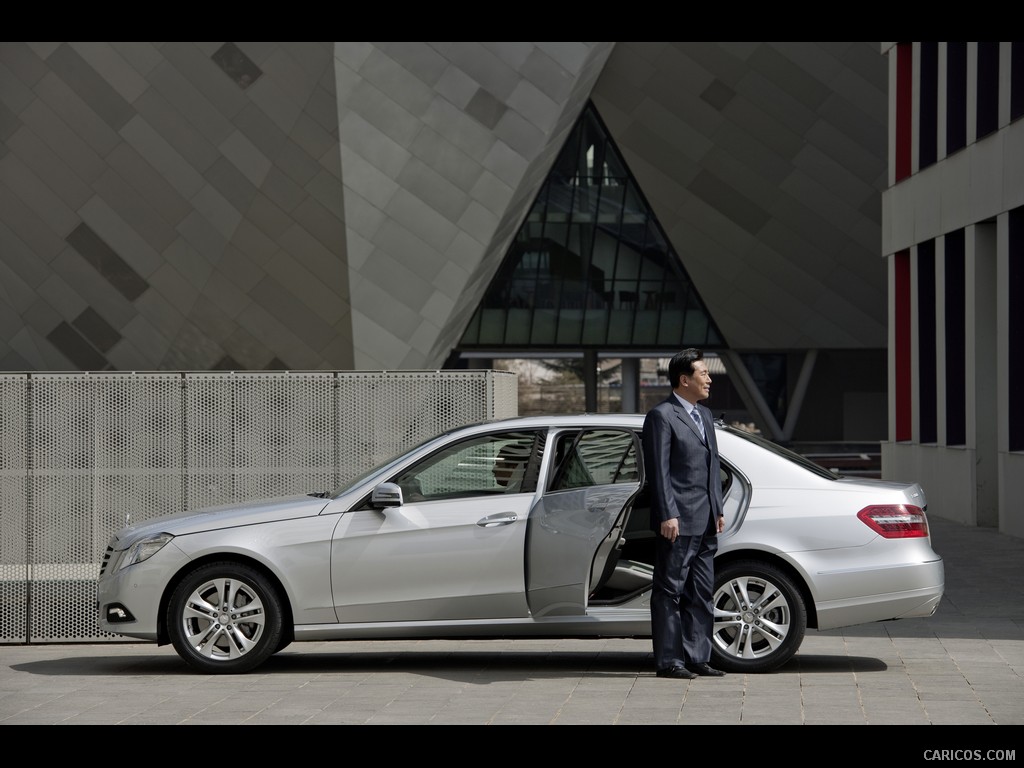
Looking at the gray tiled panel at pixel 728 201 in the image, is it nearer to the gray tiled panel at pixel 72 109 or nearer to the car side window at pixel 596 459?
the gray tiled panel at pixel 72 109

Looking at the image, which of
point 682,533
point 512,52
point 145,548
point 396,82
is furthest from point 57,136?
point 682,533

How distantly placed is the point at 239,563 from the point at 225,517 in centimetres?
33

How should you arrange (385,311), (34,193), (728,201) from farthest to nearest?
1. (728,201)
2. (385,311)
3. (34,193)

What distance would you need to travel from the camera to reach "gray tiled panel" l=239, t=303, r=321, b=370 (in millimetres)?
30688

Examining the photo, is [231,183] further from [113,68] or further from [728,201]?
[728,201]

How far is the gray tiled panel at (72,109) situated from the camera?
30234mm

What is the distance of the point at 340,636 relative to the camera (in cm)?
902

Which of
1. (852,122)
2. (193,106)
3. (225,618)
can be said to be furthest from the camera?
(852,122)

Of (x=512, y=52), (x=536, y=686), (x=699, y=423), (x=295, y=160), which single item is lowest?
(x=536, y=686)

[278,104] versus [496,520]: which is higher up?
[278,104]

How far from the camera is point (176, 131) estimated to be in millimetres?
30328

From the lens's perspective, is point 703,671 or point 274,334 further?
point 274,334

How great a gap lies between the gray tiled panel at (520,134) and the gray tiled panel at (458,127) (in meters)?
0.35

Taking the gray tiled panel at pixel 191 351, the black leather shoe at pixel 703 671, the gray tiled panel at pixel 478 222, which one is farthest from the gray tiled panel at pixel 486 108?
the black leather shoe at pixel 703 671
